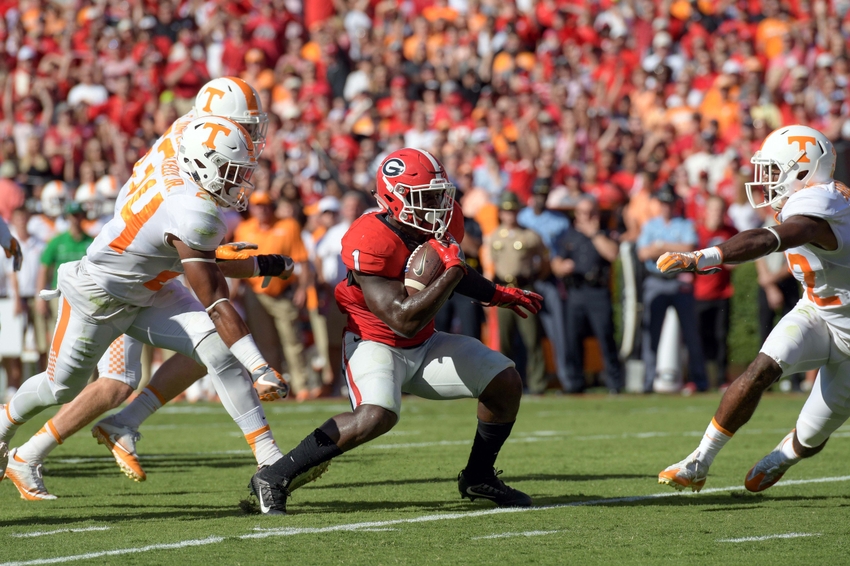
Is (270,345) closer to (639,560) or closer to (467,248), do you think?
(467,248)

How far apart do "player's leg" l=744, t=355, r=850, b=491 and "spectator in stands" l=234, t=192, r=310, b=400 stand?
6.81 m

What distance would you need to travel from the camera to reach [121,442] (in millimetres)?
6312

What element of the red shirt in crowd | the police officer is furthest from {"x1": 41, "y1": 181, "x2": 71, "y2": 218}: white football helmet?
the red shirt in crowd

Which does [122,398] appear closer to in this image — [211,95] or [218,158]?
[218,158]

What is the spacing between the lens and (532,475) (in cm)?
679

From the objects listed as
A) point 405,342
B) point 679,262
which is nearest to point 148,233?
point 405,342

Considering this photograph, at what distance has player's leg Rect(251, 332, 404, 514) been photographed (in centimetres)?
525

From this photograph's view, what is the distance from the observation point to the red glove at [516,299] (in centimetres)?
549

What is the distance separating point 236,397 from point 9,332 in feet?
25.5

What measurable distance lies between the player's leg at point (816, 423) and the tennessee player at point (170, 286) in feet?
7.66

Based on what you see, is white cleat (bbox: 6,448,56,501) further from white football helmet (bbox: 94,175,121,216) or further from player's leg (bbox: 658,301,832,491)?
white football helmet (bbox: 94,175,121,216)

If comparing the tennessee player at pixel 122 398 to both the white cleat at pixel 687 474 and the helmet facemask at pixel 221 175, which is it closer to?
the helmet facemask at pixel 221 175

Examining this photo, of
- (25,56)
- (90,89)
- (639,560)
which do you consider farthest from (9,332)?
(639,560)

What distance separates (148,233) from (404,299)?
4.19 ft
